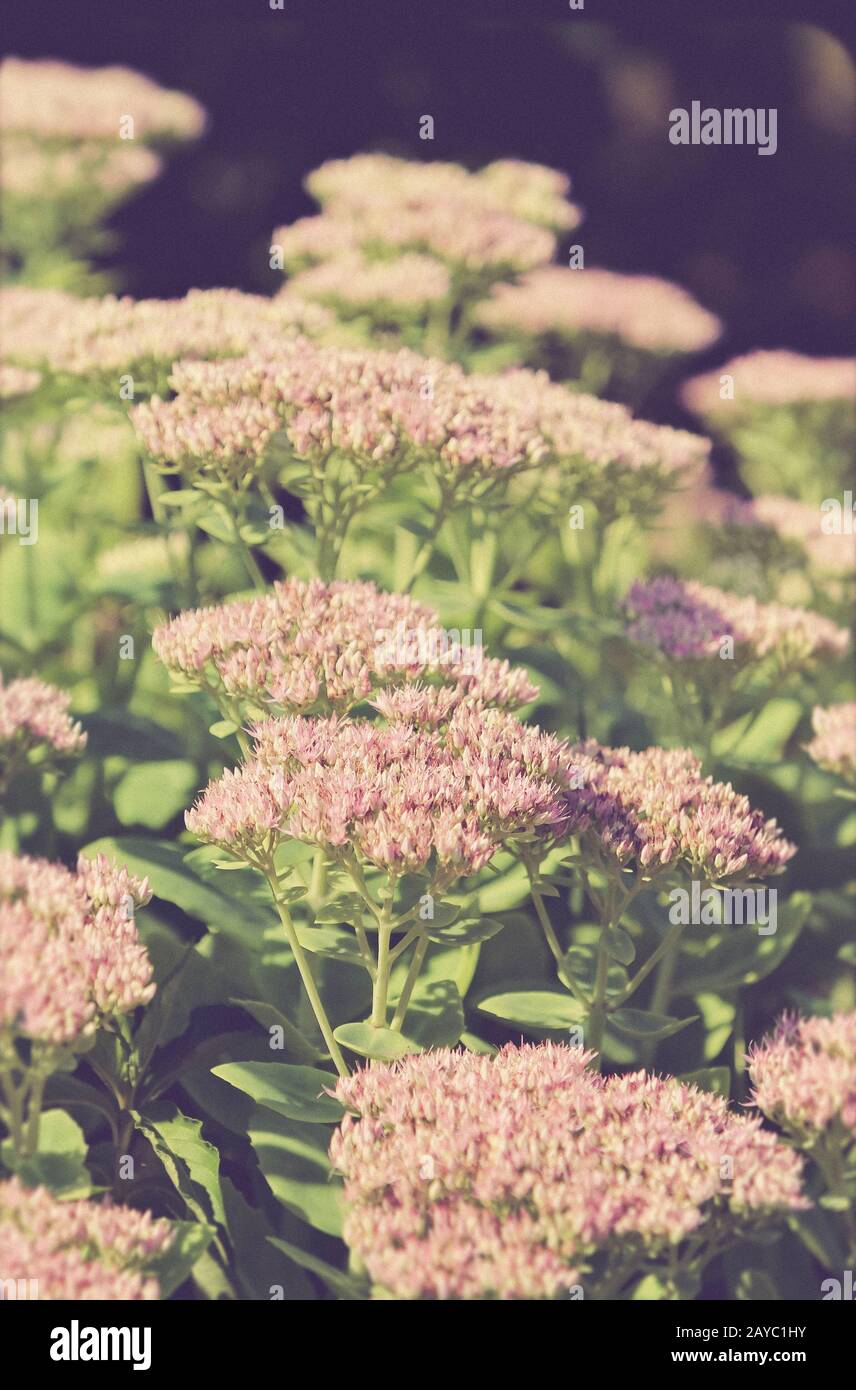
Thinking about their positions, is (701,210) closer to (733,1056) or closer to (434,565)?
(434,565)

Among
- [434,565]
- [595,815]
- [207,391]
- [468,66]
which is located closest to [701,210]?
[468,66]

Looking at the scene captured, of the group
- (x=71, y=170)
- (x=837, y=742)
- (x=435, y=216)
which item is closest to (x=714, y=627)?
(x=837, y=742)

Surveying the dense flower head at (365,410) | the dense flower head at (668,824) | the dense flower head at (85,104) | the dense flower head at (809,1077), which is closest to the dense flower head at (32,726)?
the dense flower head at (365,410)

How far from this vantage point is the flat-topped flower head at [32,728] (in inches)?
61.8

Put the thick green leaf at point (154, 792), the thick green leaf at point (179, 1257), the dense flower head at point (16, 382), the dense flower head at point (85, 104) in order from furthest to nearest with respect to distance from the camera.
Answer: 1. the dense flower head at point (85, 104)
2. the dense flower head at point (16, 382)
3. the thick green leaf at point (154, 792)
4. the thick green leaf at point (179, 1257)

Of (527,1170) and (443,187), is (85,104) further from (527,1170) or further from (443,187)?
(527,1170)

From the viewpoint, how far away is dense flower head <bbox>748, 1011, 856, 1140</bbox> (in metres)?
1.32

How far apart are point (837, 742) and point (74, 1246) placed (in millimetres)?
1194

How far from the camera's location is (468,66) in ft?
13.8

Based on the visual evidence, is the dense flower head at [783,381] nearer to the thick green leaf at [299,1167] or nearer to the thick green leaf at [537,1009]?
the thick green leaf at [537,1009]

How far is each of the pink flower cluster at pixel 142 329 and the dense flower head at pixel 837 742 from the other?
916mm

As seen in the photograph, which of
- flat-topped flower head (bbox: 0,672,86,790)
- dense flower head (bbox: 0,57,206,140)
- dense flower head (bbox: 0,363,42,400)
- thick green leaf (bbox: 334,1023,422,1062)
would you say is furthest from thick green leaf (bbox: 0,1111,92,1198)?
dense flower head (bbox: 0,57,206,140)

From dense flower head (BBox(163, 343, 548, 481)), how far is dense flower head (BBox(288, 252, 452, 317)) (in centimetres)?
51

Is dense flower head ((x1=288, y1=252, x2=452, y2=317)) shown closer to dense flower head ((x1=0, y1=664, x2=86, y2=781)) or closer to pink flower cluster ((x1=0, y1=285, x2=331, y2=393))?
pink flower cluster ((x1=0, y1=285, x2=331, y2=393))
